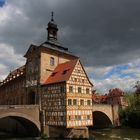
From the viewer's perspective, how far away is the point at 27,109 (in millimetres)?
32594

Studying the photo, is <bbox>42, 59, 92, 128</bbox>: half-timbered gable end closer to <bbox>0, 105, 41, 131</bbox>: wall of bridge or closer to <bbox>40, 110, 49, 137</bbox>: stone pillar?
<bbox>40, 110, 49, 137</bbox>: stone pillar

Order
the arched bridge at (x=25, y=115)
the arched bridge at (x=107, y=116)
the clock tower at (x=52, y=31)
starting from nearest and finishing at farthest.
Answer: the arched bridge at (x=25, y=115), the clock tower at (x=52, y=31), the arched bridge at (x=107, y=116)

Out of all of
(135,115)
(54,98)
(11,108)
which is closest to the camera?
(11,108)

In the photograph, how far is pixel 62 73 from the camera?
34.8m

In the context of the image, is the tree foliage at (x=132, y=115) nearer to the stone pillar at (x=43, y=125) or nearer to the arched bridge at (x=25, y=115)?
the arched bridge at (x=25, y=115)

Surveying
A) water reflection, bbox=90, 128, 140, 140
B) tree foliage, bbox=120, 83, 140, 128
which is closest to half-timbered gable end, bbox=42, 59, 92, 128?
water reflection, bbox=90, 128, 140, 140

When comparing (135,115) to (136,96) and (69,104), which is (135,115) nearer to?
(136,96)

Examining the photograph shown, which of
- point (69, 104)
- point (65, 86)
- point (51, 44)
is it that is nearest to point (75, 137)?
point (69, 104)

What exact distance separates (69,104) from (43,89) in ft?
17.3

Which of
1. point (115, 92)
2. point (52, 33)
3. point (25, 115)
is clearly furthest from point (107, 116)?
point (115, 92)

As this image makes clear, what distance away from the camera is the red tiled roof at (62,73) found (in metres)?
33.4

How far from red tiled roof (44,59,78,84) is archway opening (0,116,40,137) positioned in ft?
21.4

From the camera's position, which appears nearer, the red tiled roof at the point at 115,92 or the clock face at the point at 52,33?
the clock face at the point at 52,33

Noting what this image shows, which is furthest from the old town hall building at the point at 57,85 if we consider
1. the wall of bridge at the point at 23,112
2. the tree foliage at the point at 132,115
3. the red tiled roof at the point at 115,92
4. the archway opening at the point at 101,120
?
the red tiled roof at the point at 115,92
